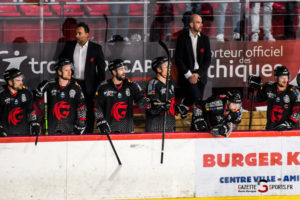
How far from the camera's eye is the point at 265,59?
7.21 m

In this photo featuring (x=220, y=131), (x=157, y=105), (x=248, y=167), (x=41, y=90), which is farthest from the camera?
(x=41, y=90)

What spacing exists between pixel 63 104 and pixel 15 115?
58 cm

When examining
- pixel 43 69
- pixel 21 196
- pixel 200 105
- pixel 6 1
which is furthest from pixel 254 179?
pixel 6 1

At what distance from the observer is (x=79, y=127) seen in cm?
598

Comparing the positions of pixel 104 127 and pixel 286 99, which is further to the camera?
pixel 286 99

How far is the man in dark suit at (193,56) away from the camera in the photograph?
6.87m

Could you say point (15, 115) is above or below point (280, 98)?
below

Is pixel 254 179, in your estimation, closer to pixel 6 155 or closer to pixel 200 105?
pixel 200 105

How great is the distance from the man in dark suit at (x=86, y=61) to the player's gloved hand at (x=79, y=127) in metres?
0.53

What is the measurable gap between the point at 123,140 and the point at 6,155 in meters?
1.28

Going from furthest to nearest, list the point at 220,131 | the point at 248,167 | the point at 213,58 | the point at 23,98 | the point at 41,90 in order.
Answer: the point at 213,58, the point at 41,90, the point at 23,98, the point at 248,167, the point at 220,131

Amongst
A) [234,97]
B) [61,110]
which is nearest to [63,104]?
[61,110]

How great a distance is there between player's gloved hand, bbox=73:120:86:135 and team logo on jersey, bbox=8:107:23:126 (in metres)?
0.71

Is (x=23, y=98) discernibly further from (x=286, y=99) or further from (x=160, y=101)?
(x=286, y=99)
